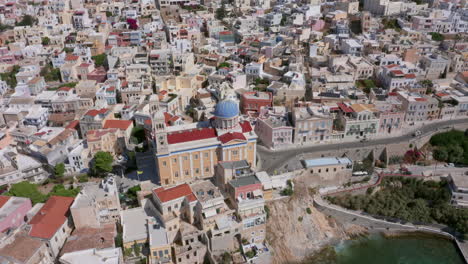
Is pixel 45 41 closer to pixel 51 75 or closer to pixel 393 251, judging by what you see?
pixel 51 75

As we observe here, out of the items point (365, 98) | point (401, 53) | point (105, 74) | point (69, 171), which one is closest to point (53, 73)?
point (105, 74)

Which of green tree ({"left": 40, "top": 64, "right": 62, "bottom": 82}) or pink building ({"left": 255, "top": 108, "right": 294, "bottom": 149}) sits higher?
green tree ({"left": 40, "top": 64, "right": 62, "bottom": 82})

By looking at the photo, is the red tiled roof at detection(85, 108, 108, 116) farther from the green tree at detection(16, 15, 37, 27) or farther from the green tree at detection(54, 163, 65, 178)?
the green tree at detection(16, 15, 37, 27)

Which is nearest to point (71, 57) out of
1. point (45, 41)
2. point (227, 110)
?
point (45, 41)

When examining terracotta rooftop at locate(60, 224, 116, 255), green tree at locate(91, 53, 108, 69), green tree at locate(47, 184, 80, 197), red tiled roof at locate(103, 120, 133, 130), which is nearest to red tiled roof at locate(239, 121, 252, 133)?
red tiled roof at locate(103, 120, 133, 130)

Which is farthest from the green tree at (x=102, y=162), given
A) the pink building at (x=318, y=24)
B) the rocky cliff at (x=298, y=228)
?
the pink building at (x=318, y=24)

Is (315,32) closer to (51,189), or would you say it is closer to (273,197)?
(273,197)
